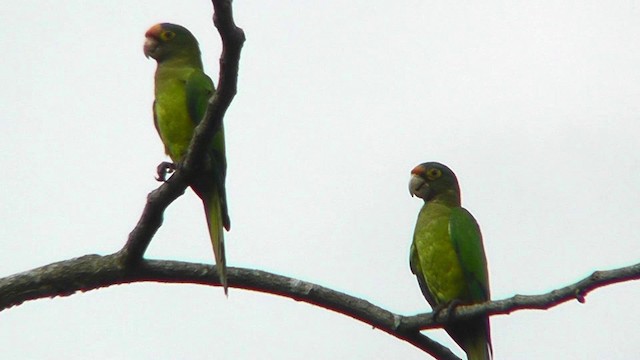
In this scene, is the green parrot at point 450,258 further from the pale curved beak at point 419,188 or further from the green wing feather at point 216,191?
the green wing feather at point 216,191

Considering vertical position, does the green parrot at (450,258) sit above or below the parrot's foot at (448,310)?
above

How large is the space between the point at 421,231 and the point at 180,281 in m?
2.52

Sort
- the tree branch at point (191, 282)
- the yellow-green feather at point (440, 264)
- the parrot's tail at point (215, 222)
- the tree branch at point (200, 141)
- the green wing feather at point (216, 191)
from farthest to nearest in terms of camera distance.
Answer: the yellow-green feather at point (440, 264)
the green wing feather at point (216, 191)
the parrot's tail at point (215, 222)
the tree branch at point (191, 282)
the tree branch at point (200, 141)

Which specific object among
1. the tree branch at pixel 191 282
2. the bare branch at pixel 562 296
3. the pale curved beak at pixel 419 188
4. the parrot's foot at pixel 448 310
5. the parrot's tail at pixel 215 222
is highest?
the pale curved beak at pixel 419 188

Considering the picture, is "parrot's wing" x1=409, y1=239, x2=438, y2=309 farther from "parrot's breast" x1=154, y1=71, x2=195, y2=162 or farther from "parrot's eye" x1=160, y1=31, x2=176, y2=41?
"parrot's eye" x1=160, y1=31, x2=176, y2=41

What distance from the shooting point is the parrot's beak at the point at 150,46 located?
680 centimetres

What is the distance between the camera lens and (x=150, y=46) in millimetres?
6805

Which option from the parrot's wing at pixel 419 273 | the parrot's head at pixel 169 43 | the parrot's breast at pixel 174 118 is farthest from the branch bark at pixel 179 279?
the parrot's head at pixel 169 43

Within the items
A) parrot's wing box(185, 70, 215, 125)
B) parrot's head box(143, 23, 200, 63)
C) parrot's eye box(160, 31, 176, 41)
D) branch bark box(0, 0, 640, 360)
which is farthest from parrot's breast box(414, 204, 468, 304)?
parrot's eye box(160, 31, 176, 41)

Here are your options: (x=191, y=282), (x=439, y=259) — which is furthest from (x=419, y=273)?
(x=191, y=282)

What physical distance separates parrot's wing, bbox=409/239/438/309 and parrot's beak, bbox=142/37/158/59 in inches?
95.5

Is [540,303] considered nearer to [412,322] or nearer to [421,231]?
[412,322]

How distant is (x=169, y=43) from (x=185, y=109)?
848 mm

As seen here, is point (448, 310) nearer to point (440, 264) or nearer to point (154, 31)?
point (440, 264)
